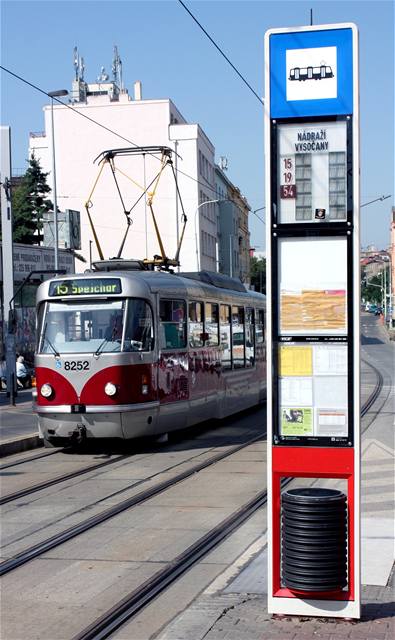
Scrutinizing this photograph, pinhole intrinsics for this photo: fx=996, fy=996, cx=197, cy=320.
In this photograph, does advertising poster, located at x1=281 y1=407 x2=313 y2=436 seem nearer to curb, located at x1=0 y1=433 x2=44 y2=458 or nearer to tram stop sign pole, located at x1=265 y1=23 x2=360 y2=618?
tram stop sign pole, located at x1=265 y1=23 x2=360 y2=618

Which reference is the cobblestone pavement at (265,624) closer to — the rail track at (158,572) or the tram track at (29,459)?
the rail track at (158,572)

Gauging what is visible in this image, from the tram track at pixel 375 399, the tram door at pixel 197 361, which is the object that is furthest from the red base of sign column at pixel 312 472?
the tram track at pixel 375 399

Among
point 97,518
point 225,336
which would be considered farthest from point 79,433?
point 225,336

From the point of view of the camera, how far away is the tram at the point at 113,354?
583 inches

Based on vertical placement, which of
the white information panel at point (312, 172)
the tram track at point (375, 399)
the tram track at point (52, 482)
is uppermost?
the white information panel at point (312, 172)

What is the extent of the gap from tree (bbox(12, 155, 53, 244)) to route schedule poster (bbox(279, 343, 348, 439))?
5936 centimetres

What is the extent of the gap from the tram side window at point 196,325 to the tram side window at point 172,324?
1.12 ft

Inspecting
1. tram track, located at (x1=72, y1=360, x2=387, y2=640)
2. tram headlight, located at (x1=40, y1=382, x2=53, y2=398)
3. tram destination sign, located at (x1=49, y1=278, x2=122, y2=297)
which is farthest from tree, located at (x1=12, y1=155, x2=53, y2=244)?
tram track, located at (x1=72, y1=360, x2=387, y2=640)

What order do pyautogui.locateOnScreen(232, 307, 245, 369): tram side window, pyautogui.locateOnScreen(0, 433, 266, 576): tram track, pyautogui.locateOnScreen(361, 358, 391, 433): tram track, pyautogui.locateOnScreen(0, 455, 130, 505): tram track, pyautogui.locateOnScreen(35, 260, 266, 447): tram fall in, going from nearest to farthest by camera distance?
pyautogui.locateOnScreen(0, 433, 266, 576): tram track < pyautogui.locateOnScreen(0, 455, 130, 505): tram track < pyautogui.locateOnScreen(35, 260, 266, 447): tram < pyautogui.locateOnScreen(232, 307, 245, 369): tram side window < pyautogui.locateOnScreen(361, 358, 391, 433): tram track

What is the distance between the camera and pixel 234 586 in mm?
7094

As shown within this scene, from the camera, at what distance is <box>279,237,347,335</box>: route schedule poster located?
6.09 meters

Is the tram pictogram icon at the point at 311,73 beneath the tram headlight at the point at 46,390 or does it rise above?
above

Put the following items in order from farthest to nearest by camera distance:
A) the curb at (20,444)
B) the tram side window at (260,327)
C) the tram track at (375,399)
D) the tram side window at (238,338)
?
1. the tram side window at (260,327)
2. the tram track at (375,399)
3. the tram side window at (238,338)
4. the curb at (20,444)

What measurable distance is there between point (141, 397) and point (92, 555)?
6.76 metres
